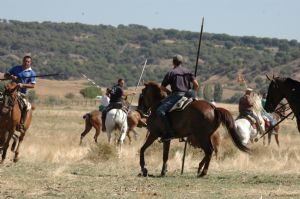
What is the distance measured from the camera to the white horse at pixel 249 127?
2308 centimetres

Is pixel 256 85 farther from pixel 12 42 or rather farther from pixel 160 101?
pixel 160 101

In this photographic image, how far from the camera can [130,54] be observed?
169500 mm

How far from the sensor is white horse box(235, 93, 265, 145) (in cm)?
2308

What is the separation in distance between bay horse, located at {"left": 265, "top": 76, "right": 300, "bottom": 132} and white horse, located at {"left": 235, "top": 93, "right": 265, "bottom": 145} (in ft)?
19.2

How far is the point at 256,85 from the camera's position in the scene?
107 metres

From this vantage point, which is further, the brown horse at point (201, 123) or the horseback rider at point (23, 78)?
the horseback rider at point (23, 78)

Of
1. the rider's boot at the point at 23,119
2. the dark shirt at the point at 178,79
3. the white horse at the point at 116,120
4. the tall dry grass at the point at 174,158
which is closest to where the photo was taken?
the dark shirt at the point at 178,79

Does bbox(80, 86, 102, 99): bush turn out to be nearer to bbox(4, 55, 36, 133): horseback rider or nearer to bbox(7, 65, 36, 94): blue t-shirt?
bbox(4, 55, 36, 133): horseback rider

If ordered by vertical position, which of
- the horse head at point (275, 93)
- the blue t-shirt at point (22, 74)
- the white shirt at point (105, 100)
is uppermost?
the horse head at point (275, 93)

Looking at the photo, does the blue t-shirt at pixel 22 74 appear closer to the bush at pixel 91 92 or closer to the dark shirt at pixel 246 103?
the dark shirt at pixel 246 103

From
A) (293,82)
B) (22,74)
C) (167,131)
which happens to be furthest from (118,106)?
(293,82)

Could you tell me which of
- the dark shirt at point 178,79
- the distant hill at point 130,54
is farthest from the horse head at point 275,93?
the distant hill at point 130,54

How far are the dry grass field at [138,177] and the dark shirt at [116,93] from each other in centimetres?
205

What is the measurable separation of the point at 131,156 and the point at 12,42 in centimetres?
14037
